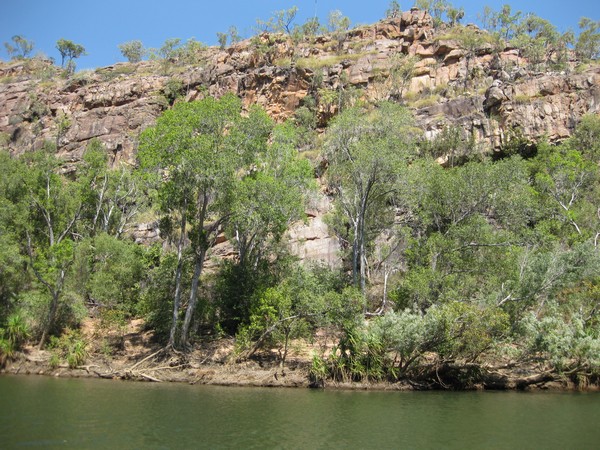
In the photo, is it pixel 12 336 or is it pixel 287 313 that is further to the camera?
pixel 12 336

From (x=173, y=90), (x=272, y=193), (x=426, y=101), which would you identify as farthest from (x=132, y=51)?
(x=272, y=193)

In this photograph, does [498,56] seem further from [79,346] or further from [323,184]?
[79,346]

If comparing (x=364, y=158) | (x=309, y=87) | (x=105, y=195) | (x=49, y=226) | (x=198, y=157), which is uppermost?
(x=309, y=87)

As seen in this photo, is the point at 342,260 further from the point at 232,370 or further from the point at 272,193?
the point at 232,370

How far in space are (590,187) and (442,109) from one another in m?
21.5

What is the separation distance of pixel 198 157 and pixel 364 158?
10501mm

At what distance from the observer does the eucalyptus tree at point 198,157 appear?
30219 millimetres

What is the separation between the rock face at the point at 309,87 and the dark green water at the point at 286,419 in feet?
112

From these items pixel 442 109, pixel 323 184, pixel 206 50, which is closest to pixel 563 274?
pixel 323 184

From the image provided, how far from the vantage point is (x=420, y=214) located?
35.3 metres

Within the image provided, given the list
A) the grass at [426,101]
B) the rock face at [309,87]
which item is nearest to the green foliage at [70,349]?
the rock face at [309,87]

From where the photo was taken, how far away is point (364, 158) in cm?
3200

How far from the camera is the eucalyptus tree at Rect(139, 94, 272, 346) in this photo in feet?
99.1

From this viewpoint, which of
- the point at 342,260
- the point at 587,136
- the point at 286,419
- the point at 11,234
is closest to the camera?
the point at 286,419
